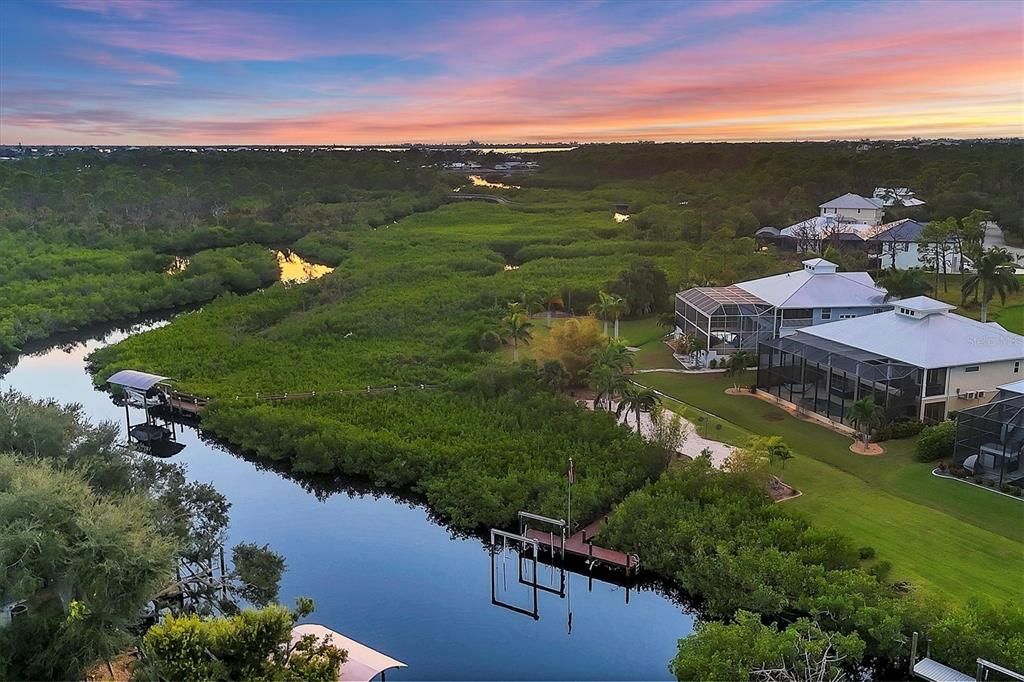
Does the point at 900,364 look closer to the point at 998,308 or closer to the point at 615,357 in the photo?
the point at 615,357

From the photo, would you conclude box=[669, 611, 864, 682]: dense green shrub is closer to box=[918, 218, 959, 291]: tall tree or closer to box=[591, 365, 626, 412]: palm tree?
box=[591, 365, 626, 412]: palm tree

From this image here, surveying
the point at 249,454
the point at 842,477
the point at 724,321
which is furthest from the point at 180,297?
the point at 842,477

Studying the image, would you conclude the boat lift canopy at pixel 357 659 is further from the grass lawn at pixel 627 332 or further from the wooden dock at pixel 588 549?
the grass lawn at pixel 627 332

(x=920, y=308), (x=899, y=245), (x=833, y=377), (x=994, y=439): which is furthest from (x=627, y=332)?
(x=899, y=245)

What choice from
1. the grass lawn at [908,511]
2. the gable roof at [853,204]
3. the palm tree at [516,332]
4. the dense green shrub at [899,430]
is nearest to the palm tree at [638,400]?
the grass lawn at [908,511]

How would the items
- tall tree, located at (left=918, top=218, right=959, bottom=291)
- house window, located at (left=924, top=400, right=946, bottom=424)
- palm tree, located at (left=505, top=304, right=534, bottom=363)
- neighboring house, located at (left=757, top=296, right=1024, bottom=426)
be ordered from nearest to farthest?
neighboring house, located at (left=757, top=296, right=1024, bottom=426), house window, located at (left=924, top=400, right=946, bottom=424), palm tree, located at (left=505, top=304, right=534, bottom=363), tall tree, located at (left=918, top=218, right=959, bottom=291)

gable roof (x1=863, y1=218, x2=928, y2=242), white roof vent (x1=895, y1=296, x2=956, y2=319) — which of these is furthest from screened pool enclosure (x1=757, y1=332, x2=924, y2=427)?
gable roof (x1=863, y1=218, x2=928, y2=242)
